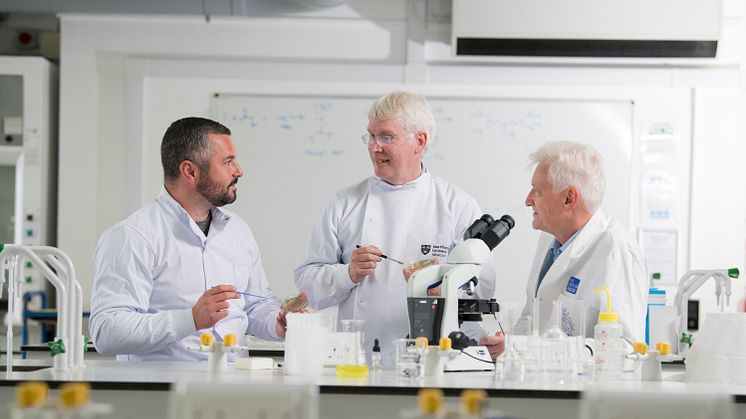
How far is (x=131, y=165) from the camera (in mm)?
5625

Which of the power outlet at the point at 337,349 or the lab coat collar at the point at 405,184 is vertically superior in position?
the lab coat collar at the point at 405,184

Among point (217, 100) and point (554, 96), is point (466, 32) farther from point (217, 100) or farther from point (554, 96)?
point (217, 100)

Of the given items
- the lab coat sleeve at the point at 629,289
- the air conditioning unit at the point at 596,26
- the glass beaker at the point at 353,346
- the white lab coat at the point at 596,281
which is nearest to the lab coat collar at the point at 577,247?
the white lab coat at the point at 596,281

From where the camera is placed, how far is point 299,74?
5656 mm

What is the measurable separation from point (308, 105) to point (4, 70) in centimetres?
182

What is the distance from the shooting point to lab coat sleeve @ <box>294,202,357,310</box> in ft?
11.6

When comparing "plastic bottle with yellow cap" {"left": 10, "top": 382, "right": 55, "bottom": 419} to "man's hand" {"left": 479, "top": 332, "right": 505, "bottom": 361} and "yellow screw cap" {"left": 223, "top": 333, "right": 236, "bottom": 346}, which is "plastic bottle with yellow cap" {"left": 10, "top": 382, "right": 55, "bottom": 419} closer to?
"yellow screw cap" {"left": 223, "top": 333, "right": 236, "bottom": 346}

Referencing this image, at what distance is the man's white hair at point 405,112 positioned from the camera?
142 inches

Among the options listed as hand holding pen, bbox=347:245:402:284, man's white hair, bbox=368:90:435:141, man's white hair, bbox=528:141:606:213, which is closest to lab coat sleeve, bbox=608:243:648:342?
man's white hair, bbox=528:141:606:213

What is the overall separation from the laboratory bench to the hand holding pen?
0.69m

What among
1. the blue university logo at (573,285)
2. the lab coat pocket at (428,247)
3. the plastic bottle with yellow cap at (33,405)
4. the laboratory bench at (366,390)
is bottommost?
the laboratory bench at (366,390)

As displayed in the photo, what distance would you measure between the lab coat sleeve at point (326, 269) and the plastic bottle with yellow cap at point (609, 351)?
1019 mm

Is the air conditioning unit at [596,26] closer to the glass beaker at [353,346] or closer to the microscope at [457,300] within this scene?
the microscope at [457,300]

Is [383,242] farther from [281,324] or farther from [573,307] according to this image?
[573,307]
